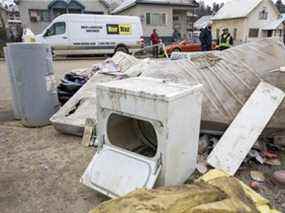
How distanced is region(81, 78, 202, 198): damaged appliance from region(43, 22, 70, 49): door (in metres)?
11.9

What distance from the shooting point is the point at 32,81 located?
3.53 meters

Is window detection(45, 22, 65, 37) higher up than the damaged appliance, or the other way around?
window detection(45, 22, 65, 37)

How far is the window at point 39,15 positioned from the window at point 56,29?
27.1 feet

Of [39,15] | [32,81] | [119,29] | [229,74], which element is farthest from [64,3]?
[229,74]

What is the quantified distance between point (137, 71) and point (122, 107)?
2.05 meters

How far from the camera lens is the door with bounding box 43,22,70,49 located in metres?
13.0

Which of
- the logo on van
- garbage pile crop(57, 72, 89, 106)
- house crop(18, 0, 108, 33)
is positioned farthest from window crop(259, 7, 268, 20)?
garbage pile crop(57, 72, 89, 106)

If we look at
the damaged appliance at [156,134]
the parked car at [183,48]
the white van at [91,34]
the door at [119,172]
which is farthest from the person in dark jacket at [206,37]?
the door at [119,172]

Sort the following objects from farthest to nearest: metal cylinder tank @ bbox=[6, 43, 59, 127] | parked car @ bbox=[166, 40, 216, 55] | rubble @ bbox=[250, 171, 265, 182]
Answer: parked car @ bbox=[166, 40, 216, 55]
metal cylinder tank @ bbox=[6, 43, 59, 127]
rubble @ bbox=[250, 171, 265, 182]

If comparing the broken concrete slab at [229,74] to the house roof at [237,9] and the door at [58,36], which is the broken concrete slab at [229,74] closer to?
the door at [58,36]

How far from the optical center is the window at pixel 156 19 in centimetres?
2127

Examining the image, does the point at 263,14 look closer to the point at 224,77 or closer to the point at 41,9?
the point at 41,9

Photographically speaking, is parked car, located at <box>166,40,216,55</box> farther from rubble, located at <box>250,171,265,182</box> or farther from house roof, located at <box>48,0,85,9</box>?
rubble, located at <box>250,171,265,182</box>

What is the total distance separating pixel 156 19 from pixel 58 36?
10.6m
